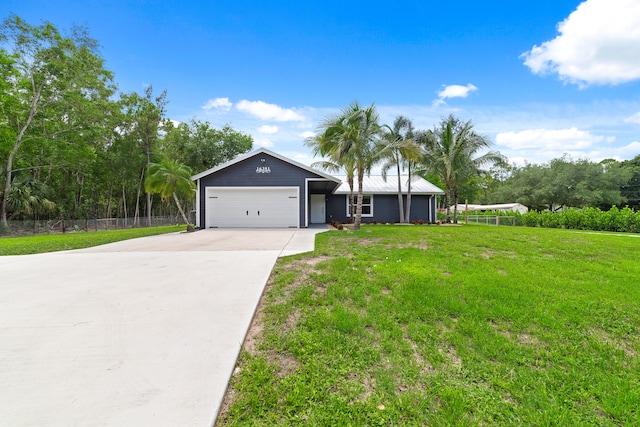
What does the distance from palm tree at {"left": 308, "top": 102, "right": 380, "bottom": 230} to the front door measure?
7.14 metres

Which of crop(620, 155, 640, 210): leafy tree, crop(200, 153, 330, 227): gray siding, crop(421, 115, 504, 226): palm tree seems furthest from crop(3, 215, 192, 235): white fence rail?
crop(620, 155, 640, 210): leafy tree

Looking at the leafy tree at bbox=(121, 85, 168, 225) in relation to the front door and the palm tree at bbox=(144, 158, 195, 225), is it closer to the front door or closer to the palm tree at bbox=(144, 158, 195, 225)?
the palm tree at bbox=(144, 158, 195, 225)

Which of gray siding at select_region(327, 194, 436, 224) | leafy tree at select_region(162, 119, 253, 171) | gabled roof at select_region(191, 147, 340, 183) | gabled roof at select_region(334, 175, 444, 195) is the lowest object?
gray siding at select_region(327, 194, 436, 224)

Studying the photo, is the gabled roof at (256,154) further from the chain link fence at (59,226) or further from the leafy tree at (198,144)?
the leafy tree at (198,144)

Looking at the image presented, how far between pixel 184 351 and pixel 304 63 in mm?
13387

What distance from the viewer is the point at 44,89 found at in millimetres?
17344

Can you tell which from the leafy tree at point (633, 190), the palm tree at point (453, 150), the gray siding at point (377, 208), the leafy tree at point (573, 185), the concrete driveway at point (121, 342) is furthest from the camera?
the leafy tree at point (633, 190)

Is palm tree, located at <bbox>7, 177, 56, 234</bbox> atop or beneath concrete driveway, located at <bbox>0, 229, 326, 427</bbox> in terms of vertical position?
atop

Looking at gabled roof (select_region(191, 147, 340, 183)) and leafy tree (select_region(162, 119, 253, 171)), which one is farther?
leafy tree (select_region(162, 119, 253, 171))

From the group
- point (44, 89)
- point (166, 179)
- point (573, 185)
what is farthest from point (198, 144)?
point (573, 185)

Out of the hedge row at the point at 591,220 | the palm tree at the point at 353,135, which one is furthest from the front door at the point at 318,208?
the hedge row at the point at 591,220

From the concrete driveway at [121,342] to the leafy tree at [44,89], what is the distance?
60.4ft

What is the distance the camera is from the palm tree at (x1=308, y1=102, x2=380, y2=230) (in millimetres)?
10727

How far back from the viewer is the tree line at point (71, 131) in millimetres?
16344
